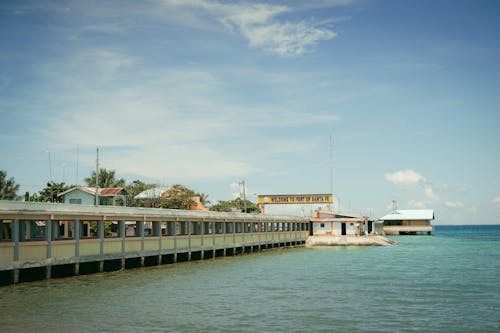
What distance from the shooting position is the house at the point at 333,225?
9269cm

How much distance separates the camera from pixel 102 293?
102 feet

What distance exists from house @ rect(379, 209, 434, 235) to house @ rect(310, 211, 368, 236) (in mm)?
61447

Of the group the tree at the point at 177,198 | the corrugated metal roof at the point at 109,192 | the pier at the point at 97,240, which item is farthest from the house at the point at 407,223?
the pier at the point at 97,240

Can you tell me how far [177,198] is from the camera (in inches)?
4168

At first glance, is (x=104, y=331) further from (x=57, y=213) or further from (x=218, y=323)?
(x=57, y=213)

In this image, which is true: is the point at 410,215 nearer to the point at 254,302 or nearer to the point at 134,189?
the point at 134,189

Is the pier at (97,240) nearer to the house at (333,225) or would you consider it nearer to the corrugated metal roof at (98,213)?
the corrugated metal roof at (98,213)

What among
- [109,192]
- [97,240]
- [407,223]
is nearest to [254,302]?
[97,240]

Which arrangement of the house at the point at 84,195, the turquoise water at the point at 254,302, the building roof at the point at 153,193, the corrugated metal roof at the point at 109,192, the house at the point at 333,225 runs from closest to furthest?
the turquoise water at the point at 254,302 < the house at the point at 84,195 < the corrugated metal roof at the point at 109,192 < the house at the point at 333,225 < the building roof at the point at 153,193

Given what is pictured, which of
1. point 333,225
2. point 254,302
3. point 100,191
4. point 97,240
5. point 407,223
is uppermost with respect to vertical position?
A: point 100,191

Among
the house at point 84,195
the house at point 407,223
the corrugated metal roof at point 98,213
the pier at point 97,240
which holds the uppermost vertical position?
the house at point 84,195

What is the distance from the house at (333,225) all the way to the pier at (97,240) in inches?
1153

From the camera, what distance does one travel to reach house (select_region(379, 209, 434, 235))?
15538 centimetres

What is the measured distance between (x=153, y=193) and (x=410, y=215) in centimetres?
8134
